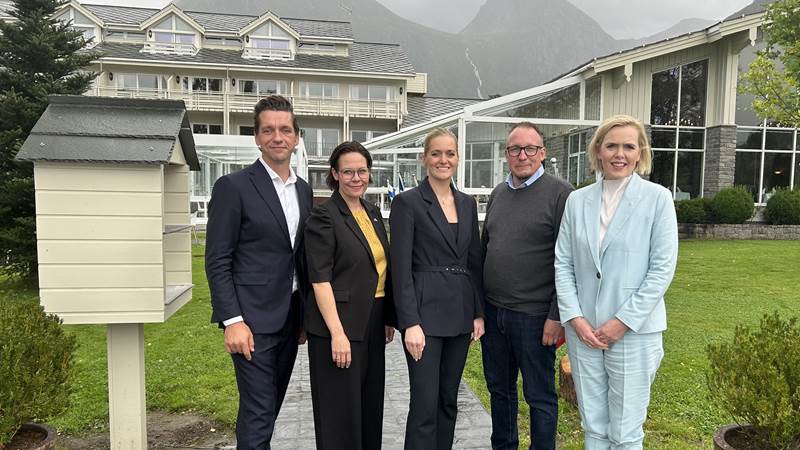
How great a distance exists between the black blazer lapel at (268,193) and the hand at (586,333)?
4.69ft

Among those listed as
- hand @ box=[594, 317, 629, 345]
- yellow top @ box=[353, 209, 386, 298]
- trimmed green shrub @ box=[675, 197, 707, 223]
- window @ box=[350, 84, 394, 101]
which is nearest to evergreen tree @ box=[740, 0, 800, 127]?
trimmed green shrub @ box=[675, 197, 707, 223]

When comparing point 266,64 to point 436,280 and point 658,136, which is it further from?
point 436,280

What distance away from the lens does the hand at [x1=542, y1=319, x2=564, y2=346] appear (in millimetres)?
2713

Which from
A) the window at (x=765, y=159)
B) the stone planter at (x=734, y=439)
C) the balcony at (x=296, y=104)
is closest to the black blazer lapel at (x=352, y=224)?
the stone planter at (x=734, y=439)

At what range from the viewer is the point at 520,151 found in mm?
2818

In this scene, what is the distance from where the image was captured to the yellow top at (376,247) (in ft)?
8.58

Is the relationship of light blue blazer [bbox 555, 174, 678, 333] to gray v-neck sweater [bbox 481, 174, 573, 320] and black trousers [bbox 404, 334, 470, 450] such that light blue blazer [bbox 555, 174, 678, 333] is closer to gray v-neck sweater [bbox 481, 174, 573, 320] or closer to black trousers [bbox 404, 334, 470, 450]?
gray v-neck sweater [bbox 481, 174, 573, 320]

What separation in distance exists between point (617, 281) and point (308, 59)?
93.6ft

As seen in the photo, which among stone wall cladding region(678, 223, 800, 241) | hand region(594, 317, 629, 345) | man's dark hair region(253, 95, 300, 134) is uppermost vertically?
man's dark hair region(253, 95, 300, 134)

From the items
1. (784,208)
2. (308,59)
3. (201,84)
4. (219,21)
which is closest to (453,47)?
(219,21)

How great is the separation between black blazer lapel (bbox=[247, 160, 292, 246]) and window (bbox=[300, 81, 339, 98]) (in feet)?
86.4

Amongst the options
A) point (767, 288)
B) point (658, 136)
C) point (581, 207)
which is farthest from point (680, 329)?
point (658, 136)

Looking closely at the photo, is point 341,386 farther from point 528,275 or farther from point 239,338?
point 528,275

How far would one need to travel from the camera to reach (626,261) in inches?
93.9
